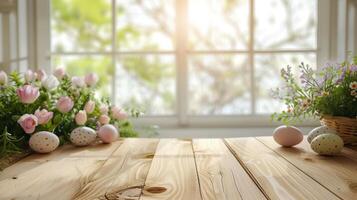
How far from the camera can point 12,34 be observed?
75.6 inches

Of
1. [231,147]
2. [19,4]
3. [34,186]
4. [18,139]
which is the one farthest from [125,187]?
[19,4]

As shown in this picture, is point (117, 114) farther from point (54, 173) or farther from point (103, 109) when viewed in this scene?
point (54, 173)

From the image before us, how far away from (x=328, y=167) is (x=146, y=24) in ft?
5.10

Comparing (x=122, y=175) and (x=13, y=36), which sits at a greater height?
(x=13, y=36)

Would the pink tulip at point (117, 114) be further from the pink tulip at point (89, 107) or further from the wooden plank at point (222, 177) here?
the wooden plank at point (222, 177)

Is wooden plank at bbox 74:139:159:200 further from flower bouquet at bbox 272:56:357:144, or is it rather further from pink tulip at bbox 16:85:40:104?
flower bouquet at bbox 272:56:357:144

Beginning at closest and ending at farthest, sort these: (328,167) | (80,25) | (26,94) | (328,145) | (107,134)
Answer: (328,167)
(328,145)
(26,94)
(107,134)
(80,25)

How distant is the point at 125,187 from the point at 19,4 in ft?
5.31

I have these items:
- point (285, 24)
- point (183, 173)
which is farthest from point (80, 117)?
point (285, 24)

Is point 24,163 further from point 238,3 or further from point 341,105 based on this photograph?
point 238,3

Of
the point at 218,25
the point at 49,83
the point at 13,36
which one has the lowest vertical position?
the point at 49,83

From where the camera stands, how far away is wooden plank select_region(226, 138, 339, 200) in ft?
2.15

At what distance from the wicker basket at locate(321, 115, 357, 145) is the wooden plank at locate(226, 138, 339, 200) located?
0.82 feet

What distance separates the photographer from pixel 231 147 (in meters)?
A: 1.14
